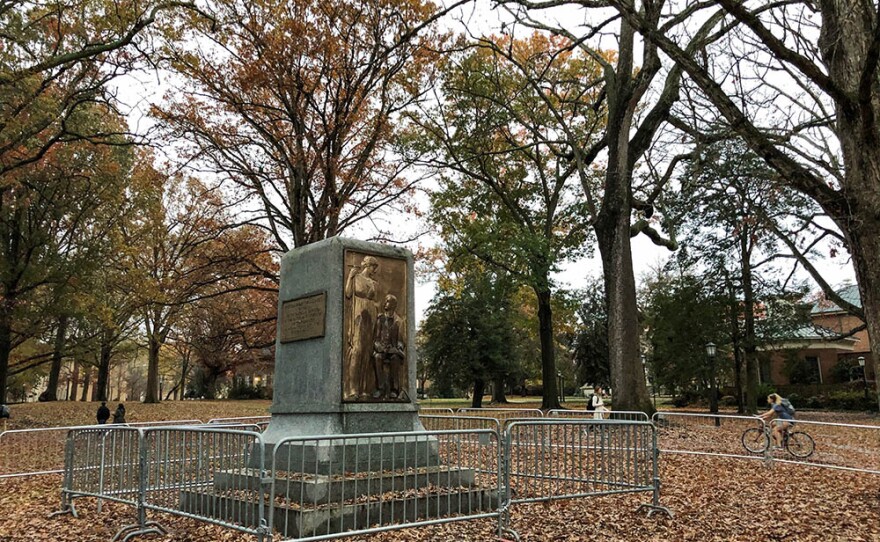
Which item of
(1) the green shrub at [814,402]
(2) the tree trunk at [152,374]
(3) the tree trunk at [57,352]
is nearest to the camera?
(3) the tree trunk at [57,352]

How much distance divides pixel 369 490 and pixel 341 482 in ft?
0.99

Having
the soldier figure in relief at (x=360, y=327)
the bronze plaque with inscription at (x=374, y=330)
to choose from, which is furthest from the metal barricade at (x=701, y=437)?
the soldier figure in relief at (x=360, y=327)

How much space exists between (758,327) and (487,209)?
15.3 meters

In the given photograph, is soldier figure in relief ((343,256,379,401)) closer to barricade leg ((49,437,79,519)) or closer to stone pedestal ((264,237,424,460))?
stone pedestal ((264,237,424,460))

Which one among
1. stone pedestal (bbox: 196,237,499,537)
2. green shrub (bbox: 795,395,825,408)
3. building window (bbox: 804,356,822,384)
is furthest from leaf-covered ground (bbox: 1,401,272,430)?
building window (bbox: 804,356,822,384)

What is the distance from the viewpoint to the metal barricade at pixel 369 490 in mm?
6133

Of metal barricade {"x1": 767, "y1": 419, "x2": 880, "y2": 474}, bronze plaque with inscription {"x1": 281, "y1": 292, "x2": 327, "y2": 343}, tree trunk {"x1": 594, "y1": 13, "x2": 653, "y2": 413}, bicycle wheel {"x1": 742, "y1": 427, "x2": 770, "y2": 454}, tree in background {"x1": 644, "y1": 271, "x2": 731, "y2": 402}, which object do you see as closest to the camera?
bronze plaque with inscription {"x1": 281, "y1": 292, "x2": 327, "y2": 343}

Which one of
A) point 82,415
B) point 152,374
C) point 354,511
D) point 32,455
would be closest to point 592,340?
point 152,374

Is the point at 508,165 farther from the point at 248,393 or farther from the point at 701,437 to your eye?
the point at 248,393

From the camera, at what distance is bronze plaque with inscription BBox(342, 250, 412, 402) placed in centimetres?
805

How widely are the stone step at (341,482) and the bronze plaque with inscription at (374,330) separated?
3.86 feet

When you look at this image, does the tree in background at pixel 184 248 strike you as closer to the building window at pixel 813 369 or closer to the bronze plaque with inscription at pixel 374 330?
the bronze plaque with inscription at pixel 374 330

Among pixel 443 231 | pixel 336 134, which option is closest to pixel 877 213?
pixel 336 134

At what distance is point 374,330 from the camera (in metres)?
8.30
